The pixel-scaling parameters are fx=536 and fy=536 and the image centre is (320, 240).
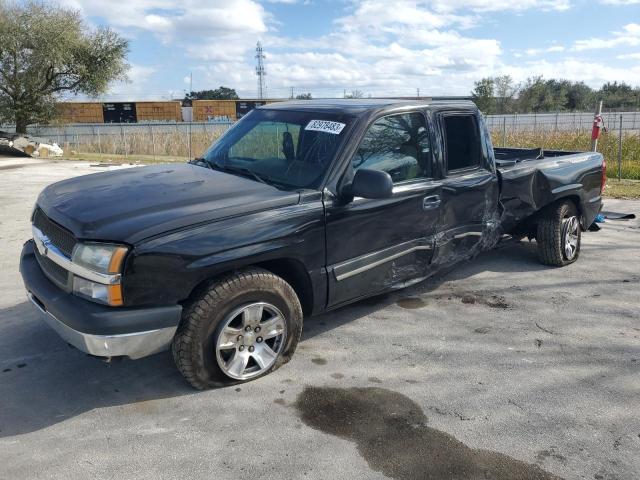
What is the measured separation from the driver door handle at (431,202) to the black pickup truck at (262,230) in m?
0.01

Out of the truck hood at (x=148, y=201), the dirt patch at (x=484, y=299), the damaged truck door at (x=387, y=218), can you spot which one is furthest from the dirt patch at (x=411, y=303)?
the truck hood at (x=148, y=201)

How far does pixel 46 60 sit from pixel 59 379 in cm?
2845

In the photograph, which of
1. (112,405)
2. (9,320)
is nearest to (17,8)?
(9,320)

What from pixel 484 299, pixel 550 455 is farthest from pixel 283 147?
pixel 550 455

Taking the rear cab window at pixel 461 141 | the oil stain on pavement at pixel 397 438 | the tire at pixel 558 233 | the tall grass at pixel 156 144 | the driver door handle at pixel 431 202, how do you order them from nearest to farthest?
the oil stain on pavement at pixel 397 438, the driver door handle at pixel 431 202, the rear cab window at pixel 461 141, the tire at pixel 558 233, the tall grass at pixel 156 144

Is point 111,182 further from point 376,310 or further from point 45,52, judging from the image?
point 45,52

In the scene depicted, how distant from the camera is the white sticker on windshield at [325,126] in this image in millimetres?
3980

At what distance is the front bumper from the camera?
2.92 meters

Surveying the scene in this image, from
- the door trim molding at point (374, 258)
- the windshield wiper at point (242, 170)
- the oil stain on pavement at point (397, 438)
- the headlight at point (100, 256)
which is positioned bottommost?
the oil stain on pavement at point (397, 438)

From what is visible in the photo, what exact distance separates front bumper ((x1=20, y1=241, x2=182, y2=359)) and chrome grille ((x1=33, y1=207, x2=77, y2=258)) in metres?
0.28

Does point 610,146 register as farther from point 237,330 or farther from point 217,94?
point 217,94

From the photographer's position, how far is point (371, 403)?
3.35 meters

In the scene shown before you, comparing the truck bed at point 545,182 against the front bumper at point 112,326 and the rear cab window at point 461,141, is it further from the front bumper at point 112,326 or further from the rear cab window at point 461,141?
the front bumper at point 112,326

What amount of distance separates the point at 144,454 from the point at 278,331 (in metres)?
1.11
